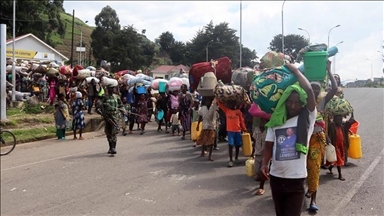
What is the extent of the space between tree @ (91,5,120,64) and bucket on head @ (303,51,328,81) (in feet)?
141

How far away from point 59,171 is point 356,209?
18.2ft

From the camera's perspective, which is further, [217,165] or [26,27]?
[26,27]

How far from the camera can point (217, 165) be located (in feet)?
25.5

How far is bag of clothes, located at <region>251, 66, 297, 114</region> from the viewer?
11.9 feet

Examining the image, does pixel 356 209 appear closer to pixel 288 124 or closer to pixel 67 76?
pixel 288 124

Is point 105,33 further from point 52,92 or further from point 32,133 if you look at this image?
point 32,133

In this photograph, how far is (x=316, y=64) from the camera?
176 inches

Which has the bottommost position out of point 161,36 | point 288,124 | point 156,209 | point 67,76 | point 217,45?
point 156,209

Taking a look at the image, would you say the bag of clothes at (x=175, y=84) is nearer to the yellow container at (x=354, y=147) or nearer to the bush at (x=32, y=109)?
the yellow container at (x=354, y=147)

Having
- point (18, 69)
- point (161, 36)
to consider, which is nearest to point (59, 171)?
point (18, 69)

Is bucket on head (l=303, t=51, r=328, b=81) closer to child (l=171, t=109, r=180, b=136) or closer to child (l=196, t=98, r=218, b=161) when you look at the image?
child (l=196, t=98, r=218, b=161)

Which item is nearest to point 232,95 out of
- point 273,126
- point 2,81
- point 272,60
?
point 272,60

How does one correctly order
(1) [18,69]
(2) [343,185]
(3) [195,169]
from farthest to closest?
1. (1) [18,69]
2. (3) [195,169]
3. (2) [343,185]

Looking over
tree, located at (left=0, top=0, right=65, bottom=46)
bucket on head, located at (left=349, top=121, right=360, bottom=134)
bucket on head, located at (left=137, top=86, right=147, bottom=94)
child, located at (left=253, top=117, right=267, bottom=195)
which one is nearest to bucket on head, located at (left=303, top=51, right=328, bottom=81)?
child, located at (left=253, top=117, right=267, bottom=195)
